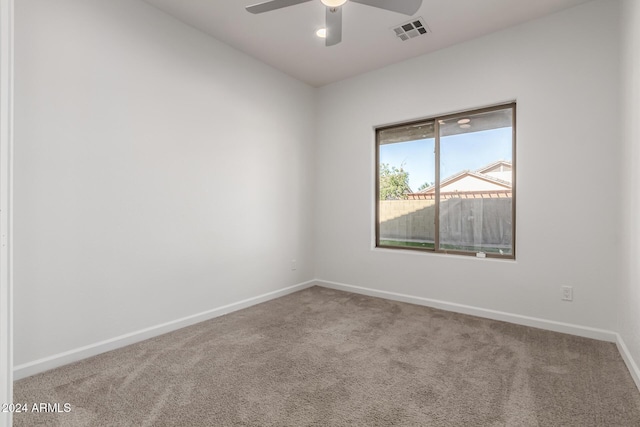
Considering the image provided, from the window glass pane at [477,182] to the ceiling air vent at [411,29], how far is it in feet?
3.24

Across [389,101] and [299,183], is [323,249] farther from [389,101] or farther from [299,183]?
[389,101]

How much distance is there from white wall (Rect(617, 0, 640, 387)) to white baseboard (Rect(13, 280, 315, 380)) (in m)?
3.21

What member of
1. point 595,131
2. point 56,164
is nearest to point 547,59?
point 595,131

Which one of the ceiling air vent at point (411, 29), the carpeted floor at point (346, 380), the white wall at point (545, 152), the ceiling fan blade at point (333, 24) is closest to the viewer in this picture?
the carpeted floor at point (346, 380)

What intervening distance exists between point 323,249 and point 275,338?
1.90m

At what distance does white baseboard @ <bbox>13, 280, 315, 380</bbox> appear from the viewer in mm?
2059

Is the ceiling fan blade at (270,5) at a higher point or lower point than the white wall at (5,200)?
higher

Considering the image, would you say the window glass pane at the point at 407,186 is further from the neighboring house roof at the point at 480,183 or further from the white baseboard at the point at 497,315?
the white baseboard at the point at 497,315

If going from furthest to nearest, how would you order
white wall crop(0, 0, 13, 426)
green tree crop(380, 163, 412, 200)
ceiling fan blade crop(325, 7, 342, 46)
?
green tree crop(380, 163, 412, 200) → ceiling fan blade crop(325, 7, 342, 46) → white wall crop(0, 0, 13, 426)

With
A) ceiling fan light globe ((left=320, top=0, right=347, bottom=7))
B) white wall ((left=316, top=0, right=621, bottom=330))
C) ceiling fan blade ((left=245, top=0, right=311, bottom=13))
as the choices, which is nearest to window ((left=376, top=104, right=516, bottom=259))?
white wall ((left=316, top=0, right=621, bottom=330))

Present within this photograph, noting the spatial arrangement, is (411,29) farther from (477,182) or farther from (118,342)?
(118,342)

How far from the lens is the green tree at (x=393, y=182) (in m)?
3.93

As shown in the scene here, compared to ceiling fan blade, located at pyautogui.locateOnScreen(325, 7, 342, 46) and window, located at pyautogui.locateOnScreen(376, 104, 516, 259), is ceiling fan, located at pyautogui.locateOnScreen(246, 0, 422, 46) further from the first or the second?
window, located at pyautogui.locateOnScreen(376, 104, 516, 259)

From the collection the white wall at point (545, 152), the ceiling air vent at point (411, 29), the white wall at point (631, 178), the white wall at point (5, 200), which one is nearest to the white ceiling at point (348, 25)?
the ceiling air vent at point (411, 29)
